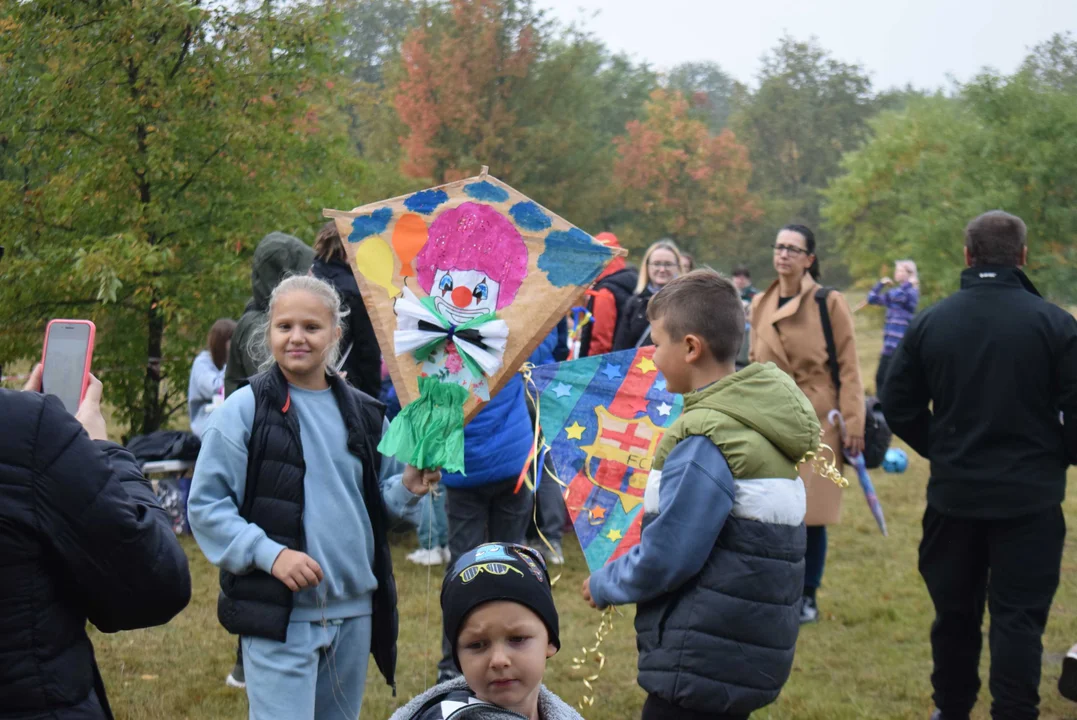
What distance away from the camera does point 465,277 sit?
3.65 m

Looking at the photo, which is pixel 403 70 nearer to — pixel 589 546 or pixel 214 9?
pixel 214 9

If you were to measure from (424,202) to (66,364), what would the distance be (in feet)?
4.75

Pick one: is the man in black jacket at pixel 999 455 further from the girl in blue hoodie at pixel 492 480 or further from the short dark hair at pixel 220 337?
the short dark hair at pixel 220 337

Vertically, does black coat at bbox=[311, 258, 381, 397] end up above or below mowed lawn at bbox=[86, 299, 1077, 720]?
above

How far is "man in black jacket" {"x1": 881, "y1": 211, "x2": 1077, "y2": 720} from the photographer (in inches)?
173

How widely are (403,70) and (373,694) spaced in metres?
18.5

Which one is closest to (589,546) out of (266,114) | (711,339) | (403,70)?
(711,339)

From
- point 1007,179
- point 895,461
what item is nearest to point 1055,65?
point 1007,179

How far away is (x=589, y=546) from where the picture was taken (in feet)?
12.8

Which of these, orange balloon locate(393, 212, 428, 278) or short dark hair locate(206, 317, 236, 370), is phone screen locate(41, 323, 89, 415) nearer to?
orange balloon locate(393, 212, 428, 278)

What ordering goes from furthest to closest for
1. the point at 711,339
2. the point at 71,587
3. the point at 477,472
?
the point at 477,472, the point at 711,339, the point at 71,587

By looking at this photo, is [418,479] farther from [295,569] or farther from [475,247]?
[475,247]

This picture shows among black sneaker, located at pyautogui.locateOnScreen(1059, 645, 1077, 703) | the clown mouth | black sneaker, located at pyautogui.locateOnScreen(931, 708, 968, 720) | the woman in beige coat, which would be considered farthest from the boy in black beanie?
the woman in beige coat

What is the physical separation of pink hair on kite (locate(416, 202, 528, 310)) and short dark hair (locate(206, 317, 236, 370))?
4060mm
